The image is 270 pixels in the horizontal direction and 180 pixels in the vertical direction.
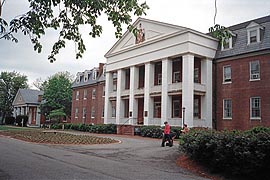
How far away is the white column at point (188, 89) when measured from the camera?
1152 inches

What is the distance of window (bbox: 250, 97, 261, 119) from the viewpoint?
27.5 meters

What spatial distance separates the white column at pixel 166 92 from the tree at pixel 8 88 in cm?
5653

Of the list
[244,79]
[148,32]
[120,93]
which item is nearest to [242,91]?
[244,79]

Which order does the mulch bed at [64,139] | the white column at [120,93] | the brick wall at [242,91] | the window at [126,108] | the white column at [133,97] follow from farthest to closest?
the window at [126,108], the white column at [120,93], the white column at [133,97], the brick wall at [242,91], the mulch bed at [64,139]

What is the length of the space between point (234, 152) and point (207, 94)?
21.3 m

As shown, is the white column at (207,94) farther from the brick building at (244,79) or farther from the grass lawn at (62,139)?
the grass lawn at (62,139)

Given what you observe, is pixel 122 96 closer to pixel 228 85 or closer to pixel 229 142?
pixel 228 85

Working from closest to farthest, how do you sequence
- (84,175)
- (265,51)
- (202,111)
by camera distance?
1. (84,175)
2. (265,51)
3. (202,111)

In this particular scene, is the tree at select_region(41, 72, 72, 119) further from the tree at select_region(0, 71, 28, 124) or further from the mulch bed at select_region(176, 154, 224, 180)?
the mulch bed at select_region(176, 154, 224, 180)

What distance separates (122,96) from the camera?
129ft

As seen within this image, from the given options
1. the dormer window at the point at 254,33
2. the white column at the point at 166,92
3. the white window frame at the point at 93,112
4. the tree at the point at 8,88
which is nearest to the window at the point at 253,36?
the dormer window at the point at 254,33

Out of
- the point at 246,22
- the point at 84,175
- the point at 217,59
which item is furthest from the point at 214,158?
the point at 246,22

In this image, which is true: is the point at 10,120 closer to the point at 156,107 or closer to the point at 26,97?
the point at 26,97

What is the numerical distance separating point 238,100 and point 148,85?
33.4 feet
